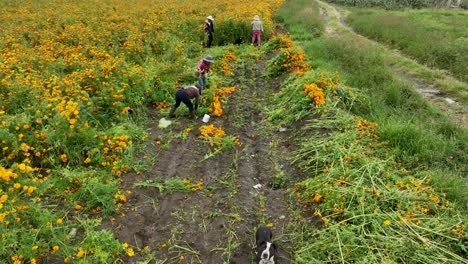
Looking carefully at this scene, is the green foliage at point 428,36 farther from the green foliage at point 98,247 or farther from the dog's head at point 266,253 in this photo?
the green foliage at point 98,247

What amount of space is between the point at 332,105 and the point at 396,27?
11361mm

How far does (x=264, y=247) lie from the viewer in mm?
4043

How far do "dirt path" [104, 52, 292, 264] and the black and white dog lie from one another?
0.24m

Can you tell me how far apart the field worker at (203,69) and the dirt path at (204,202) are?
150 cm

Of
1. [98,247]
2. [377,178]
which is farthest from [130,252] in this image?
[377,178]

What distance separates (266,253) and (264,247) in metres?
0.11

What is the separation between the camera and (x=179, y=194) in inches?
208

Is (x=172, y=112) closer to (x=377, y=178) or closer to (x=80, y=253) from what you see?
(x=80, y=253)

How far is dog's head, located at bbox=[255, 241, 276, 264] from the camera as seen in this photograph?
3.94m

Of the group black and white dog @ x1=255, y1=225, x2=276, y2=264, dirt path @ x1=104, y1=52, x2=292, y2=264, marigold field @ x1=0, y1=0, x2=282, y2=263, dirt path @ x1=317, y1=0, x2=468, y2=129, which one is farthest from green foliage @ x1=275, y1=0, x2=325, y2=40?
black and white dog @ x1=255, y1=225, x2=276, y2=264

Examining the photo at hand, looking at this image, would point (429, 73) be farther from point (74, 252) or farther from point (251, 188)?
point (74, 252)

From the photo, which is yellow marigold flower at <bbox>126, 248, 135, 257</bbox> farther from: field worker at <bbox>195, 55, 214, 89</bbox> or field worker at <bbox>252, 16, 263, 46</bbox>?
field worker at <bbox>252, 16, 263, 46</bbox>

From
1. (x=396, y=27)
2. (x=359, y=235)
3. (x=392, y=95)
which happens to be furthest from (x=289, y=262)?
(x=396, y=27)

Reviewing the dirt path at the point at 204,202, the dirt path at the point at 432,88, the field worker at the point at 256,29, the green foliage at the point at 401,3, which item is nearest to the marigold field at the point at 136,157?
the dirt path at the point at 204,202
